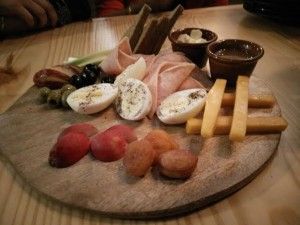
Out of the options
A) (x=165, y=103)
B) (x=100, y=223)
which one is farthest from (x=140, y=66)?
(x=100, y=223)

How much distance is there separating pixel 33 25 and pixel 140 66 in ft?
4.20

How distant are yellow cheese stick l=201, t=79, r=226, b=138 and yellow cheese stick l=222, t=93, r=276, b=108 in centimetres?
4

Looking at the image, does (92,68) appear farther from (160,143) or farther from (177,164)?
(177,164)

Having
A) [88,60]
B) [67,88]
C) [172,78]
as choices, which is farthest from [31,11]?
[172,78]

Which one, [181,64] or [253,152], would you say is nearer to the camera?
[253,152]

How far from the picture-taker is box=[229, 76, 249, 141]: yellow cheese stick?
108 centimetres

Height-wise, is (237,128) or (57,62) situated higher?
(237,128)

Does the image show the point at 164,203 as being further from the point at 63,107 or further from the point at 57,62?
the point at 57,62

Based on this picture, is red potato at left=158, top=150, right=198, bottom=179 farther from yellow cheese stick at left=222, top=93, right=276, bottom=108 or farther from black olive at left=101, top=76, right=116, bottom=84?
black olive at left=101, top=76, right=116, bottom=84

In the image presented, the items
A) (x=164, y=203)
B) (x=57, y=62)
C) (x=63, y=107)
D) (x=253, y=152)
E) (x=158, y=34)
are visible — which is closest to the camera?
(x=164, y=203)

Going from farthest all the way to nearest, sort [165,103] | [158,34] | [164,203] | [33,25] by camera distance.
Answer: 1. [33,25]
2. [158,34]
3. [165,103]
4. [164,203]

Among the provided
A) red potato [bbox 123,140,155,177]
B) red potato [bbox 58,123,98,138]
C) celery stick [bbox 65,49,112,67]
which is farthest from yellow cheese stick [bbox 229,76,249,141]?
celery stick [bbox 65,49,112,67]

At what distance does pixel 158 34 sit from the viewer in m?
1.75

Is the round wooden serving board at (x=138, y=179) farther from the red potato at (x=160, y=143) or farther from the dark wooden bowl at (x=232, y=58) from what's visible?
the dark wooden bowl at (x=232, y=58)
